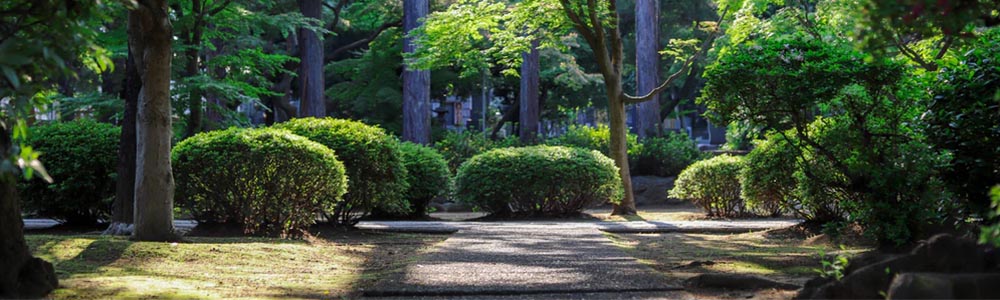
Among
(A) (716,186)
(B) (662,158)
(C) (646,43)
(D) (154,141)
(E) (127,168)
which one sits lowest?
(A) (716,186)

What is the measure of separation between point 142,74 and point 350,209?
5.01 meters

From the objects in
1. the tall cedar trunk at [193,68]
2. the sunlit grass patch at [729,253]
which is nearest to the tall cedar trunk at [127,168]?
the tall cedar trunk at [193,68]

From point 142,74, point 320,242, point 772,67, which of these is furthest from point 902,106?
point 142,74

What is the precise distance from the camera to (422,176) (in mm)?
19672

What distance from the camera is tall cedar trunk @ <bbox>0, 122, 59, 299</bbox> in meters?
6.82

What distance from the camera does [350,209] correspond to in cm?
1554

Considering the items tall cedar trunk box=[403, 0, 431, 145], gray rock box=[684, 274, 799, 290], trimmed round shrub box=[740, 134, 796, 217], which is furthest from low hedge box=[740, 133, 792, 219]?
tall cedar trunk box=[403, 0, 431, 145]

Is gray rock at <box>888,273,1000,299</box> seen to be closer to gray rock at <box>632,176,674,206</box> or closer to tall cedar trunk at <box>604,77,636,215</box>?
tall cedar trunk at <box>604,77,636,215</box>

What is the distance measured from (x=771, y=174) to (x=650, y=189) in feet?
49.5

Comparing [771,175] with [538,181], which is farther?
[538,181]

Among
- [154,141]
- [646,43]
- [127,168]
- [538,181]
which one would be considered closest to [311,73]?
[646,43]

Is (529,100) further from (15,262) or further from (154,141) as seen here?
(15,262)

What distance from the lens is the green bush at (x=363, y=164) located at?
15211 mm

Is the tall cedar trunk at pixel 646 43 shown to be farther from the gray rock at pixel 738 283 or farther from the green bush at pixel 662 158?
the gray rock at pixel 738 283
